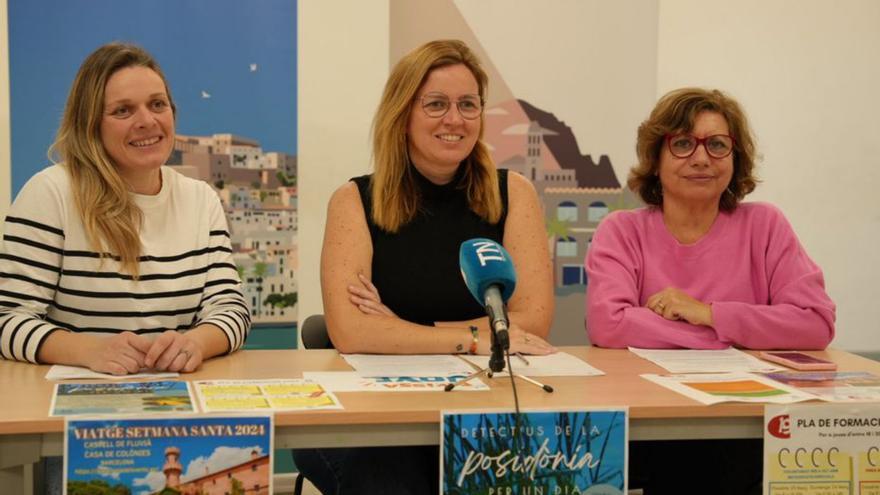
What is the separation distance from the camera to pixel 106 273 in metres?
2.24

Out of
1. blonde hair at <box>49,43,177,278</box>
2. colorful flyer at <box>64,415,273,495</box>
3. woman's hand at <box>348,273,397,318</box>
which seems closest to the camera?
colorful flyer at <box>64,415,273,495</box>

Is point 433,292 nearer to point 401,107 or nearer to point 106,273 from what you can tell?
point 401,107

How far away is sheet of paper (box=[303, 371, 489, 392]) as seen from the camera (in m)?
1.91

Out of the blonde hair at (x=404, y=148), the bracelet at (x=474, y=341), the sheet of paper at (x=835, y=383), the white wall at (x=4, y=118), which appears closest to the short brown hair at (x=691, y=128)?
the blonde hair at (x=404, y=148)

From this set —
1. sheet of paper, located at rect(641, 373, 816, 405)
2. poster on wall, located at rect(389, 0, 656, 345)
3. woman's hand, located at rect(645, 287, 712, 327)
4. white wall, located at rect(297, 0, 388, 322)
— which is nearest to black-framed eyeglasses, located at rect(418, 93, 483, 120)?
woman's hand, located at rect(645, 287, 712, 327)

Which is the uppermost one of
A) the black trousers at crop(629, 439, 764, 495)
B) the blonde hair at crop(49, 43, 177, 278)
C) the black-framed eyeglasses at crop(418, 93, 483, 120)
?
the black-framed eyeglasses at crop(418, 93, 483, 120)

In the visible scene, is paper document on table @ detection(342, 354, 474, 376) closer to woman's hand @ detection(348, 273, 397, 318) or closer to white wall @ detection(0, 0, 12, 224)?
woman's hand @ detection(348, 273, 397, 318)

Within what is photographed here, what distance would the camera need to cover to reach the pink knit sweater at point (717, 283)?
247 cm

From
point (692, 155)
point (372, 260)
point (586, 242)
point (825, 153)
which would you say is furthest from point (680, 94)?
point (825, 153)

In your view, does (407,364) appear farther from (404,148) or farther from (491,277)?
(404,148)

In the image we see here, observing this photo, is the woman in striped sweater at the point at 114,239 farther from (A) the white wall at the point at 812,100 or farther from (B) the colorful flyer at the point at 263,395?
(A) the white wall at the point at 812,100

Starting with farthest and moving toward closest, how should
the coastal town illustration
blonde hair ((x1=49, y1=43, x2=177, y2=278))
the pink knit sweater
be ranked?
1. the coastal town illustration
2. the pink knit sweater
3. blonde hair ((x1=49, y1=43, x2=177, y2=278))

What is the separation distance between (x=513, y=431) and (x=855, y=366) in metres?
1.02

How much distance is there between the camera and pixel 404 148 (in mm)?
2590
